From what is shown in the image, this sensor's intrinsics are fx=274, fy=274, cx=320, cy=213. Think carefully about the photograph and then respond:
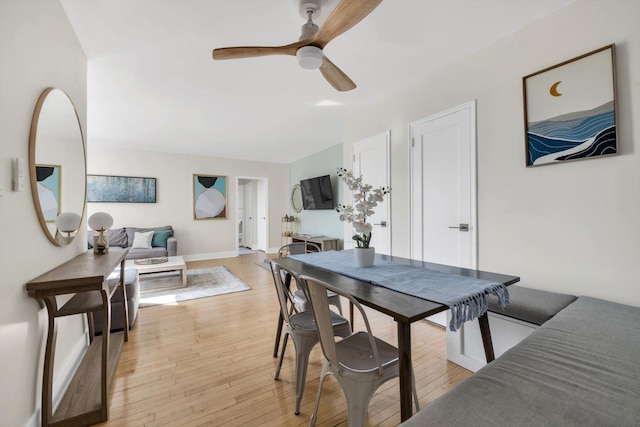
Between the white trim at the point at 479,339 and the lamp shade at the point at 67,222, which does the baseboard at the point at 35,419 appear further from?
the white trim at the point at 479,339

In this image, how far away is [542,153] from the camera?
2010mm

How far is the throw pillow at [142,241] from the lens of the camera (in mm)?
5102

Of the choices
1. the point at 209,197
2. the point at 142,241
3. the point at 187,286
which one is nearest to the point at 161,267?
the point at 187,286

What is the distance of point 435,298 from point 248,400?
1.30 m

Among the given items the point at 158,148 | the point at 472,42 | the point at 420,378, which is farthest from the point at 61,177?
the point at 158,148

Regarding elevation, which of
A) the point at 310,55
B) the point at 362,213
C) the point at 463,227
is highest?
the point at 310,55

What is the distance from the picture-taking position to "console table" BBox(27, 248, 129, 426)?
1.37 metres

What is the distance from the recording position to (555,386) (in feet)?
2.85

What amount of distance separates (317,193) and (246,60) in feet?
11.8

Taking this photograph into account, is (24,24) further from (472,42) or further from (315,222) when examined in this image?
(315,222)

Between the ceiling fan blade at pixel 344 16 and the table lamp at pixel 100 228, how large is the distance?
2.14m

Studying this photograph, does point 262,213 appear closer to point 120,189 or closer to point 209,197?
point 209,197

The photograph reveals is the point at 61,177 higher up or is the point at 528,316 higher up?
the point at 61,177

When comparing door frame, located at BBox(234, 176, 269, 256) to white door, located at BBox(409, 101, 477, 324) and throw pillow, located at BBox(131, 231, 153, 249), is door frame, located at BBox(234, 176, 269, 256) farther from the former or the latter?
white door, located at BBox(409, 101, 477, 324)
